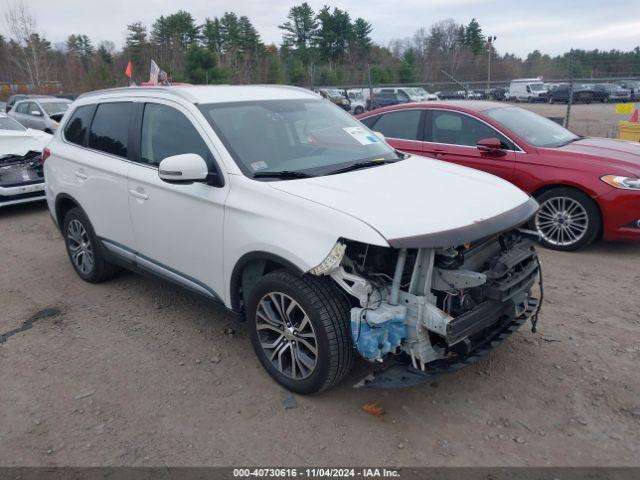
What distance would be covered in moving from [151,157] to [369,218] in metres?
2.11

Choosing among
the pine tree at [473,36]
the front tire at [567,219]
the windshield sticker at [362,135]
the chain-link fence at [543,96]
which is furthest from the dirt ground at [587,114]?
the pine tree at [473,36]

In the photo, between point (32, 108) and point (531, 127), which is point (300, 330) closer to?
point (531, 127)

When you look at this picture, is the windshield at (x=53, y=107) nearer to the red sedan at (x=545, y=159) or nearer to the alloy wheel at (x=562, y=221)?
the red sedan at (x=545, y=159)

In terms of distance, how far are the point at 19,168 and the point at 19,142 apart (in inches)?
20.7

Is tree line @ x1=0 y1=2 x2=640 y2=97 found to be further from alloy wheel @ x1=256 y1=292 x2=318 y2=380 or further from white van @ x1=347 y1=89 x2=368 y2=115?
alloy wheel @ x1=256 y1=292 x2=318 y2=380

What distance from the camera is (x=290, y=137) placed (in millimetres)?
3785

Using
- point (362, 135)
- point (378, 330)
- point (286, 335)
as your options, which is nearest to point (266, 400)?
point (286, 335)

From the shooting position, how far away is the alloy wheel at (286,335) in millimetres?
3088

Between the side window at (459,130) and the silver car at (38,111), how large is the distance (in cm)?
1154

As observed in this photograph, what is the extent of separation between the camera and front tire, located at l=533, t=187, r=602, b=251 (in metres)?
5.57

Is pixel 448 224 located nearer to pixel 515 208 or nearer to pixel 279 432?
pixel 515 208

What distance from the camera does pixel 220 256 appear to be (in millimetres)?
3445

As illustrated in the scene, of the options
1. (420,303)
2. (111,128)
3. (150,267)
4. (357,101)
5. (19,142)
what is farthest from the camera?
(357,101)

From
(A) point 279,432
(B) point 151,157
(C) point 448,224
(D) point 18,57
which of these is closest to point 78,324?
(B) point 151,157
